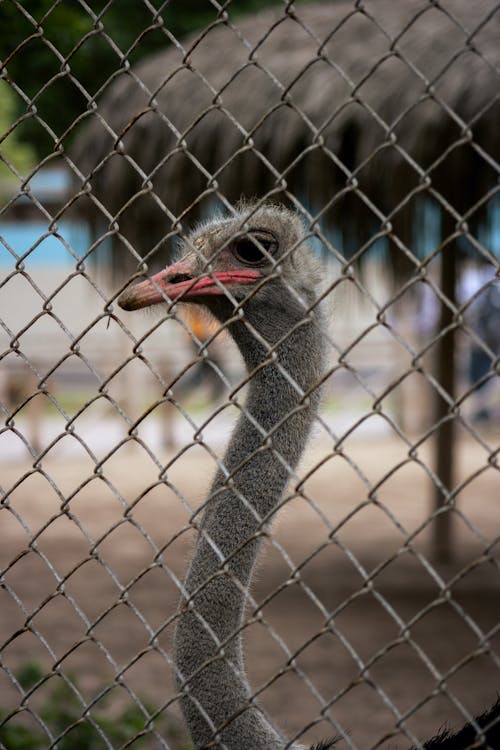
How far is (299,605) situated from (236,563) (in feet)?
14.7

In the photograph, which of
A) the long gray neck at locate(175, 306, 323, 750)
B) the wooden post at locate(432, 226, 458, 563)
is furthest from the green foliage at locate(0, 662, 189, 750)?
the wooden post at locate(432, 226, 458, 563)

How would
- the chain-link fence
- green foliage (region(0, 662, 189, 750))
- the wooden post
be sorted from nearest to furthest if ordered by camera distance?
the chain-link fence < green foliage (region(0, 662, 189, 750)) < the wooden post

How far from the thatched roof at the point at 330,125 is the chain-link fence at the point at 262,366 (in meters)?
0.02

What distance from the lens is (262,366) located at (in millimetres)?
2096

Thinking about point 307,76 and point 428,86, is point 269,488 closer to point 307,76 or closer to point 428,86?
point 428,86

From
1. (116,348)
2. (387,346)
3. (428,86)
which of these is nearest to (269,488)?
(428,86)

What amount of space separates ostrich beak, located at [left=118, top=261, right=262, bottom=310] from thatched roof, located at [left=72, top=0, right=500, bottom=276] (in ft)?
8.81

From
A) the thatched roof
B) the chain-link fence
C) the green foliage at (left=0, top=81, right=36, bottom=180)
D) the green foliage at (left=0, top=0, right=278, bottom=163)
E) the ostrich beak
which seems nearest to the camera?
the chain-link fence

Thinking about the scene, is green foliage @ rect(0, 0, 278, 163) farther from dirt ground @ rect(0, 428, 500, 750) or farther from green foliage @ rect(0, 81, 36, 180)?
dirt ground @ rect(0, 428, 500, 750)

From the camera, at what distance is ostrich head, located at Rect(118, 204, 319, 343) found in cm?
250

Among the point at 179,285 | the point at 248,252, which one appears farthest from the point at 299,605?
the point at 179,285

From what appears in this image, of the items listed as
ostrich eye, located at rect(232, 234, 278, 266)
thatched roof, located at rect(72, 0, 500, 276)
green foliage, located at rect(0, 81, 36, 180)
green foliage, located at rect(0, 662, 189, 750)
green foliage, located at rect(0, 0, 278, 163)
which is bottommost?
green foliage, located at rect(0, 662, 189, 750)

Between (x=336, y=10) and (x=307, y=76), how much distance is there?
1.20 m

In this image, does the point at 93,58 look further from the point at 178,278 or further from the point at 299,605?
the point at 178,278
